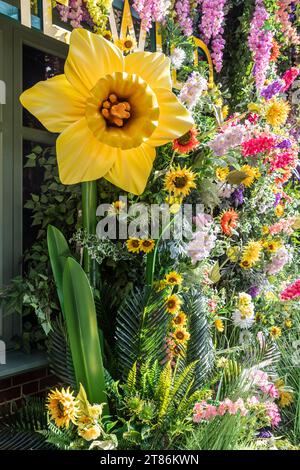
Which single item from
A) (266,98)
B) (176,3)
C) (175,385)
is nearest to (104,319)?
(175,385)

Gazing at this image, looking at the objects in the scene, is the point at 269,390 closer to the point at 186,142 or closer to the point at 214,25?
the point at 186,142

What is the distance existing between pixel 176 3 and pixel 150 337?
77.0 inches

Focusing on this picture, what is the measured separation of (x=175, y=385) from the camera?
1687mm

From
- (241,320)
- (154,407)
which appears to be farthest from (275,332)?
(154,407)

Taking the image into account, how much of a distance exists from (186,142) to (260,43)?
57.3 inches

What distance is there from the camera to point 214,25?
281 cm

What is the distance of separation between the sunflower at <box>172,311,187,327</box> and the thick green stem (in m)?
0.38

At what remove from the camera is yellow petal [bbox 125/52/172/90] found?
157cm

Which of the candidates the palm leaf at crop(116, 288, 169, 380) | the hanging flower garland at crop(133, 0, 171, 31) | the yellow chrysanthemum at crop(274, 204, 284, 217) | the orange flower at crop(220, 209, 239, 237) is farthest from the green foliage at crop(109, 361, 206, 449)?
the hanging flower garland at crop(133, 0, 171, 31)

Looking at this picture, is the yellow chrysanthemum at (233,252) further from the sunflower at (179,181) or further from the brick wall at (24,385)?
the brick wall at (24,385)

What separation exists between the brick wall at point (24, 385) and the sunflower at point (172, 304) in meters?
0.70

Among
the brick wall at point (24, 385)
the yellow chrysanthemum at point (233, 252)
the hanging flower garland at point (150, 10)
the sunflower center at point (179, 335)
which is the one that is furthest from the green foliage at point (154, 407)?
the hanging flower garland at point (150, 10)

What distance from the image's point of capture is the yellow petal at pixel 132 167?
1.60 m

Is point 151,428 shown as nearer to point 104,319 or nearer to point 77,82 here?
point 104,319
